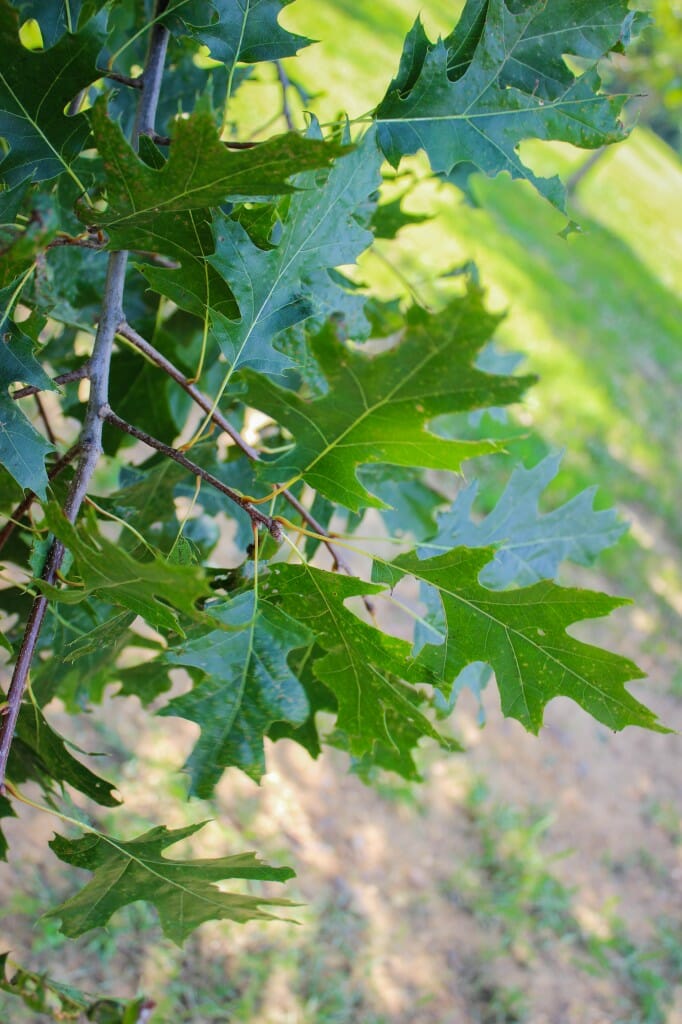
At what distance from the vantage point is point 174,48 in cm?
134

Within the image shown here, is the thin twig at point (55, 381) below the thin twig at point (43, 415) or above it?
above

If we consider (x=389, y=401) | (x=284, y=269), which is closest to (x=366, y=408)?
(x=389, y=401)

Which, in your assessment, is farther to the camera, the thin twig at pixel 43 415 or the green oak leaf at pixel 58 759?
the thin twig at pixel 43 415

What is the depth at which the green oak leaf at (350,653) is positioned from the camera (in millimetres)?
913

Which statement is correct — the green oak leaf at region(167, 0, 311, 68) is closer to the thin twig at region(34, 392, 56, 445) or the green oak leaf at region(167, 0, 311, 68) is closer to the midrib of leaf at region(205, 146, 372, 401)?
the midrib of leaf at region(205, 146, 372, 401)

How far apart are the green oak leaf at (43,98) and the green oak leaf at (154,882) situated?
0.64 meters

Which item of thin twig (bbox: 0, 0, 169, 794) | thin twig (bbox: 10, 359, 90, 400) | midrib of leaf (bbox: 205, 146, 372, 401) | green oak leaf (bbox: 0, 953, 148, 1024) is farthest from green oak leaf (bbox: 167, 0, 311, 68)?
green oak leaf (bbox: 0, 953, 148, 1024)

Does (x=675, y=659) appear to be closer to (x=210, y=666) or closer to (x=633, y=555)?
(x=633, y=555)

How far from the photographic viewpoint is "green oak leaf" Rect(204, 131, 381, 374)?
2.89 ft

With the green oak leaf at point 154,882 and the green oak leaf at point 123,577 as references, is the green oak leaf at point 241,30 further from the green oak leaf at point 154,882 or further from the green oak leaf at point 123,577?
the green oak leaf at point 154,882

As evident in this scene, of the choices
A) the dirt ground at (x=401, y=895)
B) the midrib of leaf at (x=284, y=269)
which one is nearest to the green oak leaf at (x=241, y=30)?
the midrib of leaf at (x=284, y=269)

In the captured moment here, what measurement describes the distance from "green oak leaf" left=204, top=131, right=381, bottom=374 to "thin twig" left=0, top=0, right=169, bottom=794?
0.15m

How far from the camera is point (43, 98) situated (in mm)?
877

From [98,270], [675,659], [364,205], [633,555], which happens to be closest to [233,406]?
[98,270]
